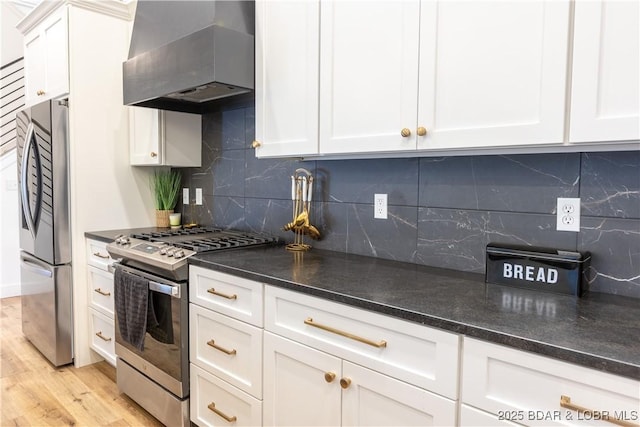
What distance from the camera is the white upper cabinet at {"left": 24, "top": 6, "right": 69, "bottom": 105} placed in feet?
8.89

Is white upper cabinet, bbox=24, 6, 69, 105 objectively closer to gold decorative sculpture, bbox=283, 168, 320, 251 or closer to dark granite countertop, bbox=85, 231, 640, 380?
gold decorative sculpture, bbox=283, 168, 320, 251

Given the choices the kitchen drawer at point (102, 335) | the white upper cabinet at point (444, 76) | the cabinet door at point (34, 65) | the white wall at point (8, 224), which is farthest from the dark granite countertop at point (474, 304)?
the white wall at point (8, 224)

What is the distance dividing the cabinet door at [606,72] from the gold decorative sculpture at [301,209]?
1270 mm

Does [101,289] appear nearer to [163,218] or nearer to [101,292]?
[101,292]

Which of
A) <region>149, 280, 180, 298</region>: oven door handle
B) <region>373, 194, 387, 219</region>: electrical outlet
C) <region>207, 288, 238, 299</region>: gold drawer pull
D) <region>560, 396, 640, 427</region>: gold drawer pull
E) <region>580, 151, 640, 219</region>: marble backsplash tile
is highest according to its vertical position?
<region>580, 151, 640, 219</region>: marble backsplash tile

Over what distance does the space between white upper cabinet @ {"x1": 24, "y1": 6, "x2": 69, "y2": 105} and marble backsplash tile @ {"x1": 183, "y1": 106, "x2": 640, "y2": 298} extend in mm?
1188

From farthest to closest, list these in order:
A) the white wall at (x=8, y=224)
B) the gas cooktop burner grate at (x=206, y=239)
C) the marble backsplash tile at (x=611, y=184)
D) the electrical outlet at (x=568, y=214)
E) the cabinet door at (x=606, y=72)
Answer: the white wall at (x=8, y=224), the gas cooktop burner grate at (x=206, y=239), the electrical outlet at (x=568, y=214), the marble backsplash tile at (x=611, y=184), the cabinet door at (x=606, y=72)

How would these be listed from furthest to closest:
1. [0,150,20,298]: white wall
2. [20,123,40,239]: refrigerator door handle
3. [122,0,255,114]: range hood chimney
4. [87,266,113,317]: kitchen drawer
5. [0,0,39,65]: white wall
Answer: [0,150,20,298]: white wall → [0,0,39,65]: white wall → [20,123,40,239]: refrigerator door handle → [87,266,113,317]: kitchen drawer → [122,0,255,114]: range hood chimney

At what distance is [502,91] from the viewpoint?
4.16 feet

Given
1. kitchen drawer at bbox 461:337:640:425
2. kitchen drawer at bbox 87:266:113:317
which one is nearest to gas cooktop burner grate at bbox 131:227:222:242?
kitchen drawer at bbox 87:266:113:317

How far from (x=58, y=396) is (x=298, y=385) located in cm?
178

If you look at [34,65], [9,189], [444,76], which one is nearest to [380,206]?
[444,76]

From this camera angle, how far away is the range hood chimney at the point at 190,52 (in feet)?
6.29

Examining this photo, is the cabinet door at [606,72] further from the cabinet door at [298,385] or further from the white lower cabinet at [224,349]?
the white lower cabinet at [224,349]
